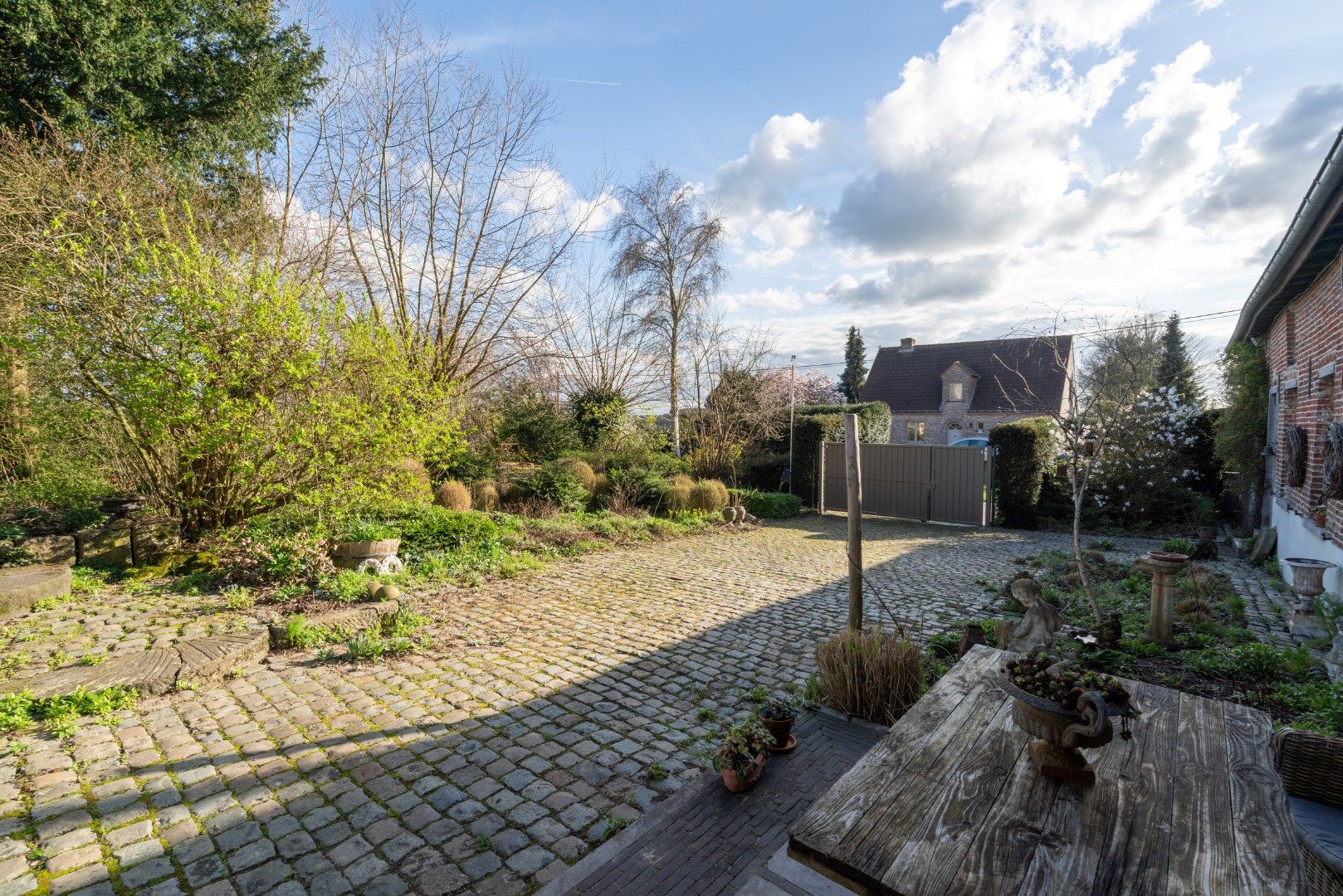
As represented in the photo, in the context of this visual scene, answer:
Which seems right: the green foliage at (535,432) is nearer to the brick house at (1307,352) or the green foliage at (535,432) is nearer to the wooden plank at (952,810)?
the brick house at (1307,352)

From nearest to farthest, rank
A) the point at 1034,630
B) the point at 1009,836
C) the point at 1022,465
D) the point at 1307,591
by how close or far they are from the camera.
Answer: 1. the point at 1009,836
2. the point at 1034,630
3. the point at 1307,591
4. the point at 1022,465

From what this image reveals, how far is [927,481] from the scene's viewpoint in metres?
12.6

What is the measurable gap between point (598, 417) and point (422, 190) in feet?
20.1

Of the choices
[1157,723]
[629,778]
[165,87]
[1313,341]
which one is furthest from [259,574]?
[1313,341]

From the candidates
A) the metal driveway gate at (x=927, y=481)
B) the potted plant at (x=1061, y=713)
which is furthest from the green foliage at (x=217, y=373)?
the metal driveway gate at (x=927, y=481)

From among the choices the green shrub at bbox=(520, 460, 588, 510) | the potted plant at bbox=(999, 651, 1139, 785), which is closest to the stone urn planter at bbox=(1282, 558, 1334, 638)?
the potted plant at bbox=(999, 651, 1139, 785)

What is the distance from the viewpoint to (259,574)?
643cm

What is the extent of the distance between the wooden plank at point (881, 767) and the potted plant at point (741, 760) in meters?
0.97

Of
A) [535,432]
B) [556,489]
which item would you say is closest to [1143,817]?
[556,489]

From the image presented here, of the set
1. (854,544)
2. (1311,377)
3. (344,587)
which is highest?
(1311,377)

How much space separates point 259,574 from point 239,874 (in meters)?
4.83

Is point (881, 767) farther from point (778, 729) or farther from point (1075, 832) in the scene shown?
point (778, 729)

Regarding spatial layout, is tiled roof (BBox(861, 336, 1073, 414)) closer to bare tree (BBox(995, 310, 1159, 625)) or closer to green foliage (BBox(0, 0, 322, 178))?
bare tree (BBox(995, 310, 1159, 625))

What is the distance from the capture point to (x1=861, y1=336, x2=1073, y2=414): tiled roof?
87.1ft
